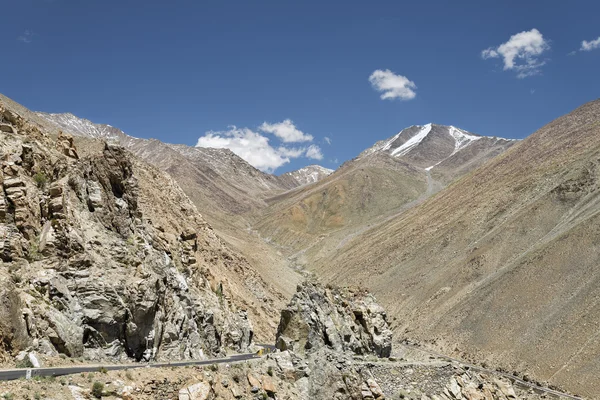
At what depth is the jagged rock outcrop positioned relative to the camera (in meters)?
17.5

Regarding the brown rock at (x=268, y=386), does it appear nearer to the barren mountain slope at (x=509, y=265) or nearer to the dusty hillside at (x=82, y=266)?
the dusty hillside at (x=82, y=266)

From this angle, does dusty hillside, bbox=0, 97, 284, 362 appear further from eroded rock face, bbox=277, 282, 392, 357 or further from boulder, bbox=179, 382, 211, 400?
eroded rock face, bbox=277, 282, 392, 357

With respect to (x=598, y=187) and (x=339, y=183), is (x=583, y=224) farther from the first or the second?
(x=339, y=183)

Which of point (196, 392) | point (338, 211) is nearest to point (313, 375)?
point (196, 392)

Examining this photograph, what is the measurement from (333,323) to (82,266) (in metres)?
13.2

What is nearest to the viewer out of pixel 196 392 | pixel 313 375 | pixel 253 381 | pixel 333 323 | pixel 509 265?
pixel 196 392

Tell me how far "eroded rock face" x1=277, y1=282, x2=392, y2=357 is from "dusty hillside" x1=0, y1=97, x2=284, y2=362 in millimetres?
5161

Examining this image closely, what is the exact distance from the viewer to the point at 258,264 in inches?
2879

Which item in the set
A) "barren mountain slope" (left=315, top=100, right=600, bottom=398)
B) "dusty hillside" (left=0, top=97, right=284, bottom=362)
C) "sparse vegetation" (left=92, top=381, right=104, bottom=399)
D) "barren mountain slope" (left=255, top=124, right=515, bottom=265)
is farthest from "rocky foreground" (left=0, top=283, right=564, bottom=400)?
"barren mountain slope" (left=255, top=124, right=515, bottom=265)

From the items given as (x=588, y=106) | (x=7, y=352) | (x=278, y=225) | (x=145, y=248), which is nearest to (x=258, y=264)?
(x=145, y=248)

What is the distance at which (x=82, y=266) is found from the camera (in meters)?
19.9

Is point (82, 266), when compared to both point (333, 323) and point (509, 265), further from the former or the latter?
point (509, 265)

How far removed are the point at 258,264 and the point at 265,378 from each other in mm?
53833

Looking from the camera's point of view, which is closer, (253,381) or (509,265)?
(253,381)
